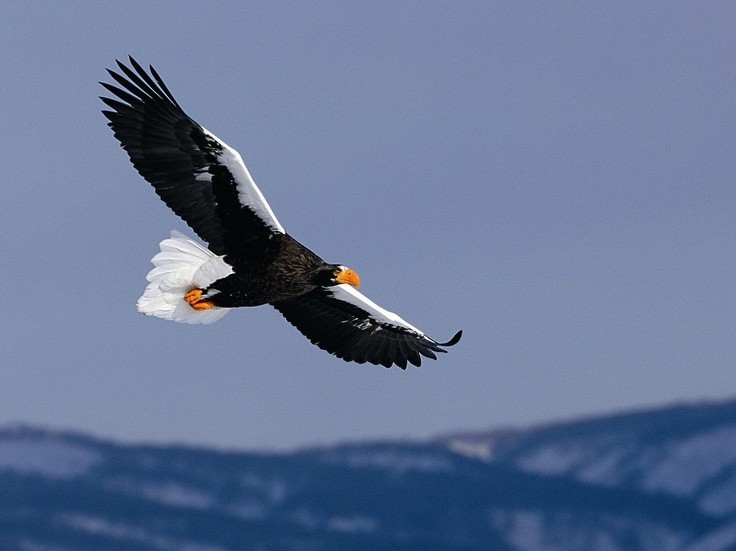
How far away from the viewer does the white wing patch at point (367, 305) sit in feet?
41.9

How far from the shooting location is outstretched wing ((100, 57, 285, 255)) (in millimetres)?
11500

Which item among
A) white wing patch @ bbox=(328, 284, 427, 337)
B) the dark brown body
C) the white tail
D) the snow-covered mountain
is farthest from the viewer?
the snow-covered mountain

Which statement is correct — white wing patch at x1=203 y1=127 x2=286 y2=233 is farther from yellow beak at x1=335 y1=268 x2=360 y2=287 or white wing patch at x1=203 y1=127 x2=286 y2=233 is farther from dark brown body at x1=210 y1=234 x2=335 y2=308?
yellow beak at x1=335 y1=268 x2=360 y2=287

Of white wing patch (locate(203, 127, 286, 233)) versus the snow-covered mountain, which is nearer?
white wing patch (locate(203, 127, 286, 233))

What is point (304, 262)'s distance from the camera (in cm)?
1164

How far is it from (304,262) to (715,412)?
50062mm

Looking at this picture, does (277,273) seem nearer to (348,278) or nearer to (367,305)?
(348,278)

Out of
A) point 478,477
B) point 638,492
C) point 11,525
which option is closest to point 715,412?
point 638,492

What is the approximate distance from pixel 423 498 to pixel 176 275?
159 feet

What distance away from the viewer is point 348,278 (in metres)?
11.7

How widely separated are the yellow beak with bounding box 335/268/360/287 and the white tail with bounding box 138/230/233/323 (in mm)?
869

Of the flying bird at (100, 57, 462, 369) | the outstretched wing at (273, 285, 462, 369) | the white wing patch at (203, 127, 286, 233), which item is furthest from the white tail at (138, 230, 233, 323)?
the outstretched wing at (273, 285, 462, 369)

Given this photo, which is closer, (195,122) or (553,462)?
(195,122)

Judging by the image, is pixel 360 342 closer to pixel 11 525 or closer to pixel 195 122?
pixel 195 122
